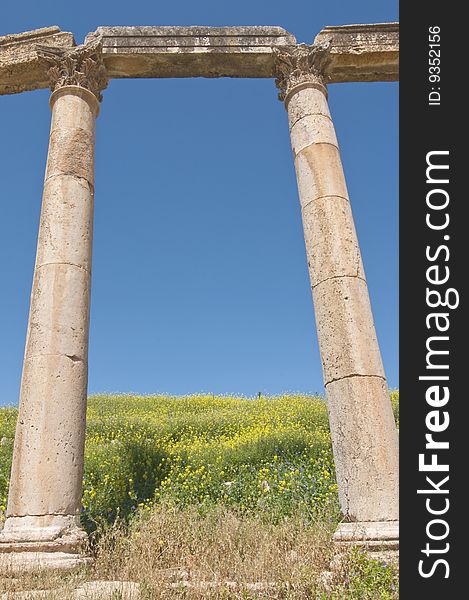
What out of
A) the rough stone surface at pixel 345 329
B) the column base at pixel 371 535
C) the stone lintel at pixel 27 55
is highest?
the stone lintel at pixel 27 55

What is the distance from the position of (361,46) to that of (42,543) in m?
12.1

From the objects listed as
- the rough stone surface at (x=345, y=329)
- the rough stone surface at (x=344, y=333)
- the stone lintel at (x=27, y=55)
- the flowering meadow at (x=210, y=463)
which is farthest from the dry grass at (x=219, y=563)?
the stone lintel at (x=27, y=55)

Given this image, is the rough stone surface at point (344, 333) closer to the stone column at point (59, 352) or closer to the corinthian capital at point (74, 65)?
the stone column at point (59, 352)

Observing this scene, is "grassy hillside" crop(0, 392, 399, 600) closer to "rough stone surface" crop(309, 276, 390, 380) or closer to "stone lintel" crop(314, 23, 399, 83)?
"rough stone surface" crop(309, 276, 390, 380)

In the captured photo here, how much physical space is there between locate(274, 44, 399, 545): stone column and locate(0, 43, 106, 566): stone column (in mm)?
4102

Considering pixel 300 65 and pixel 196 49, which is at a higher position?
pixel 196 49

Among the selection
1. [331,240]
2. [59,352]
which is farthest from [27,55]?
[331,240]

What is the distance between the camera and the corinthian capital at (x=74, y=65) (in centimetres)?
1180

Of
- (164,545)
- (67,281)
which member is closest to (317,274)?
(67,281)

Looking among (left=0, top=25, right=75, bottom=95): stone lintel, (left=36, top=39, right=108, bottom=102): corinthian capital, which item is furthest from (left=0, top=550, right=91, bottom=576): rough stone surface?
(left=0, top=25, right=75, bottom=95): stone lintel

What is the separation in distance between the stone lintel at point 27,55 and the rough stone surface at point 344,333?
581 centimetres

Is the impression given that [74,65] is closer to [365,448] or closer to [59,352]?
[59,352]

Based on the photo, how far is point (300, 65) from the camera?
12266 millimetres

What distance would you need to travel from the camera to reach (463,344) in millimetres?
6102
